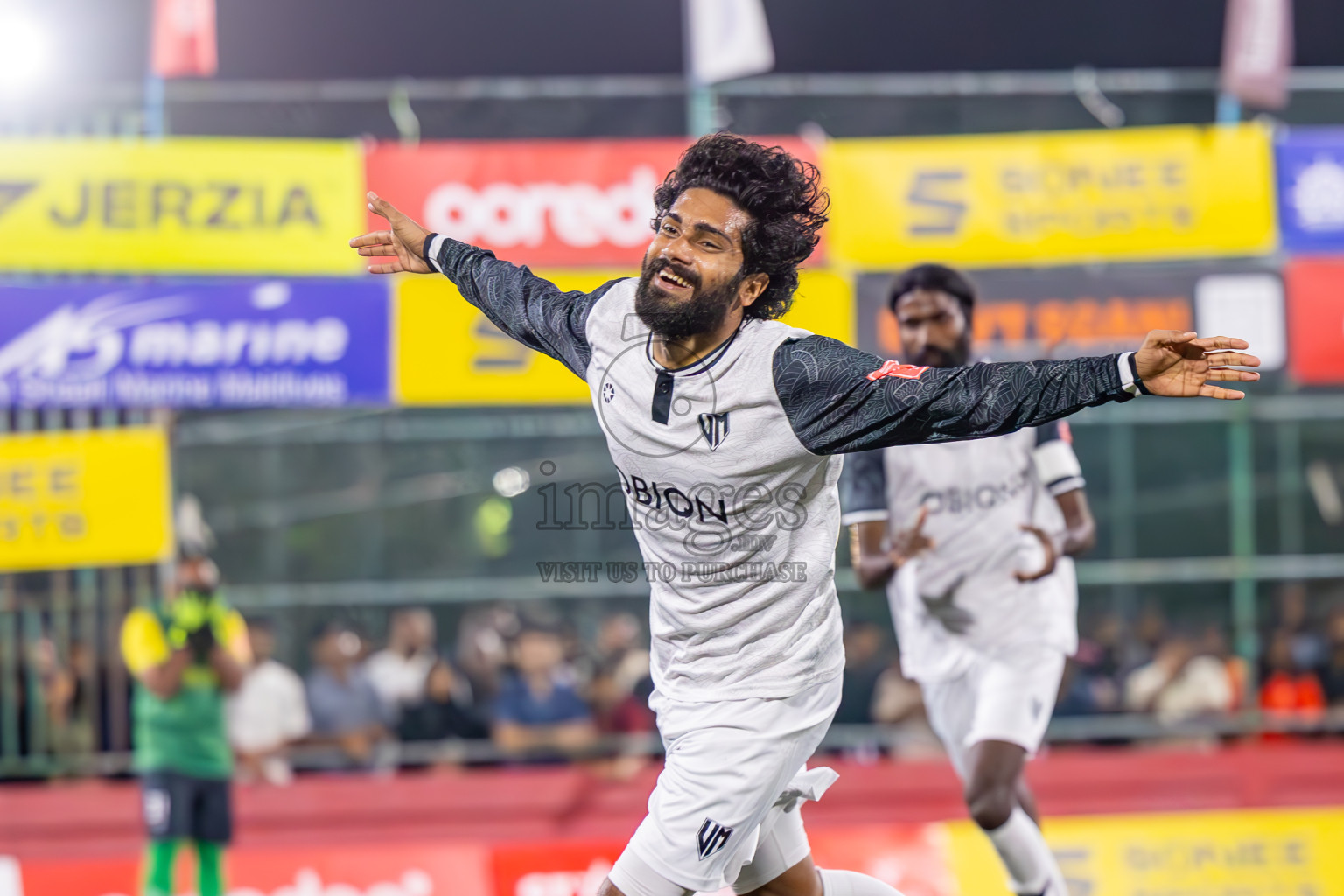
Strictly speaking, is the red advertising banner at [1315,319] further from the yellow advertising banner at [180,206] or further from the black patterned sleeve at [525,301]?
the black patterned sleeve at [525,301]

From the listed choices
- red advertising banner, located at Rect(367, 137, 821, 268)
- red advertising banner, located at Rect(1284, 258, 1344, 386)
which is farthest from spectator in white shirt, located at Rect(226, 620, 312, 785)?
red advertising banner, located at Rect(1284, 258, 1344, 386)

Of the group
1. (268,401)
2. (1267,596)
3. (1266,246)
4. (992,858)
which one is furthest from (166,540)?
(1267,596)

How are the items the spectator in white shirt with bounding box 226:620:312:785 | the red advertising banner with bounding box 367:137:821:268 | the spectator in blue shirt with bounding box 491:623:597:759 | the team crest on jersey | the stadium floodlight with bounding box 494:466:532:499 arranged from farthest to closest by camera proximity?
the stadium floodlight with bounding box 494:466:532:499
the spectator in blue shirt with bounding box 491:623:597:759
the spectator in white shirt with bounding box 226:620:312:785
the red advertising banner with bounding box 367:137:821:268
the team crest on jersey

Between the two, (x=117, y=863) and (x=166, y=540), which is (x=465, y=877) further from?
(x=166, y=540)

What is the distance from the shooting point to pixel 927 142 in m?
8.86

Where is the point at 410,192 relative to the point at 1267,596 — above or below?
above

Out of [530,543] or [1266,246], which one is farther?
[530,543]

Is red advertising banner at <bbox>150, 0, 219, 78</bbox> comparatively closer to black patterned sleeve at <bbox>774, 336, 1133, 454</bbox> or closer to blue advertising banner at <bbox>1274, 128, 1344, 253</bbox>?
blue advertising banner at <bbox>1274, 128, 1344, 253</bbox>

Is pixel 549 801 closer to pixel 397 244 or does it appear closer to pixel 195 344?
pixel 195 344

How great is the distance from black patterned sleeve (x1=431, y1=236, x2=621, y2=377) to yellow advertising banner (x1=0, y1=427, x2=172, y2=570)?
5168 mm

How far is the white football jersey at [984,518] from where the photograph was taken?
510 centimetres

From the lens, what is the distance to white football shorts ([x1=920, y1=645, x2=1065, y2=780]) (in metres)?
5.01

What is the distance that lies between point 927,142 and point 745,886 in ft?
20.2

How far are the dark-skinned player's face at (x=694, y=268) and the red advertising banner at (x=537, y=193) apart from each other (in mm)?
5407
